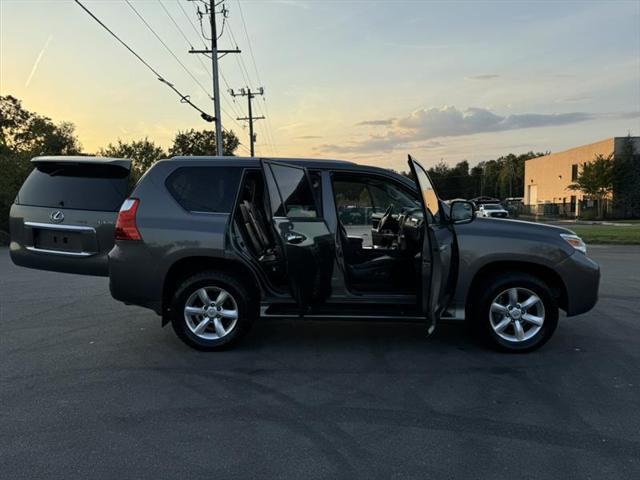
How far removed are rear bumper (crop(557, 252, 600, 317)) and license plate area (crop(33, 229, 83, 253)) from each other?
5171 millimetres

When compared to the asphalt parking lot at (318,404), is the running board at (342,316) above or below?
above

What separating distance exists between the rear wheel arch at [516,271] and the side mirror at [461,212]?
1.74 feet

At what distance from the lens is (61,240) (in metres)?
5.81

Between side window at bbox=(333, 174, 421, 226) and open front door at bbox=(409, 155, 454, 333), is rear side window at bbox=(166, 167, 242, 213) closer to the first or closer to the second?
side window at bbox=(333, 174, 421, 226)

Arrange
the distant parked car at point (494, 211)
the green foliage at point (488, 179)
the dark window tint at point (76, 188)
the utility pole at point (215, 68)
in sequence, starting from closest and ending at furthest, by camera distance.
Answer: the dark window tint at point (76, 188) < the utility pole at point (215, 68) < the distant parked car at point (494, 211) < the green foliage at point (488, 179)

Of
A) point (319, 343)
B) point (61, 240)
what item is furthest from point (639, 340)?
point (61, 240)

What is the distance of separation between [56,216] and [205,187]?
1.87 meters

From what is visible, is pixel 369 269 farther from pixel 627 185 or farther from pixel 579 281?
pixel 627 185

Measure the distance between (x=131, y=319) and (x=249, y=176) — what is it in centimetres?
279

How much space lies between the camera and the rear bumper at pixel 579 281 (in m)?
5.18

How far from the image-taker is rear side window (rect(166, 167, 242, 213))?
209 inches

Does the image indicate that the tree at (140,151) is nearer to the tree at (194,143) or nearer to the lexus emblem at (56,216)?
the tree at (194,143)

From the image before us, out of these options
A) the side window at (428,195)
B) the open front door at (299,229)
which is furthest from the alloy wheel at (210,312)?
the side window at (428,195)

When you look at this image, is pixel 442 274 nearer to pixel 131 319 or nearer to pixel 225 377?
pixel 225 377
